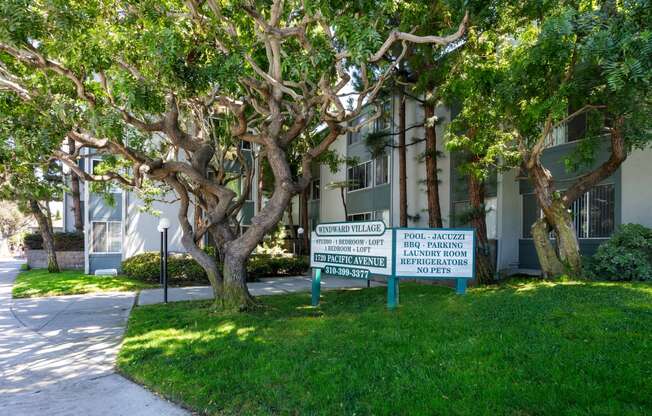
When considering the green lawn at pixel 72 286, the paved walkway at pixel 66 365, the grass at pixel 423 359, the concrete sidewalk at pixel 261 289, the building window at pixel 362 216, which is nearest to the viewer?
the grass at pixel 423 359

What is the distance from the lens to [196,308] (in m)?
11.2

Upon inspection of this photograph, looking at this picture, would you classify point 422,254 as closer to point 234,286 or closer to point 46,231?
point 234,286

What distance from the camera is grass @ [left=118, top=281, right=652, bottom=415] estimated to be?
4.52 m

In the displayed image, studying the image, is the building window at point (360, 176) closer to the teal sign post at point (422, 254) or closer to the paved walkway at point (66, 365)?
the paved walkway at point (66, 365)

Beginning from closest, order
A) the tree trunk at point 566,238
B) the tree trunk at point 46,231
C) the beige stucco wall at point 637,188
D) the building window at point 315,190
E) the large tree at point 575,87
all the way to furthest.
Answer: the large tree at point 575,87, the tree trunk at point 566,238, the beige stucco wall at point 637,188, the tree trunk at point 46,231, the building window at point 315,190

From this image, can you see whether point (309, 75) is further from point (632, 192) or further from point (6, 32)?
point (632, 192)

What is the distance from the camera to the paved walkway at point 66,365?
17.6ft

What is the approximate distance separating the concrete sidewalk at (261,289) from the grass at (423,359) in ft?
15.7

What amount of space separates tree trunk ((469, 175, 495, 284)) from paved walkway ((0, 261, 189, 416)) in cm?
1024

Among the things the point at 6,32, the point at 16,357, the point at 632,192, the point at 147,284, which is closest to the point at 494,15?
the point at 632,192

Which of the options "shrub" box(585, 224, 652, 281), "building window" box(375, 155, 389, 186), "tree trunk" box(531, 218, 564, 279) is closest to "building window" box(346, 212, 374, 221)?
"building window" box(375, 155, 389, 186)

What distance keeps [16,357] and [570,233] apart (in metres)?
12.3

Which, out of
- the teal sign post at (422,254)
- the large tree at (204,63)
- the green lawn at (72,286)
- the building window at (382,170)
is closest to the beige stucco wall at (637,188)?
the teal sign post at (422,254)

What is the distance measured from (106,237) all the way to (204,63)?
48.8 ft
